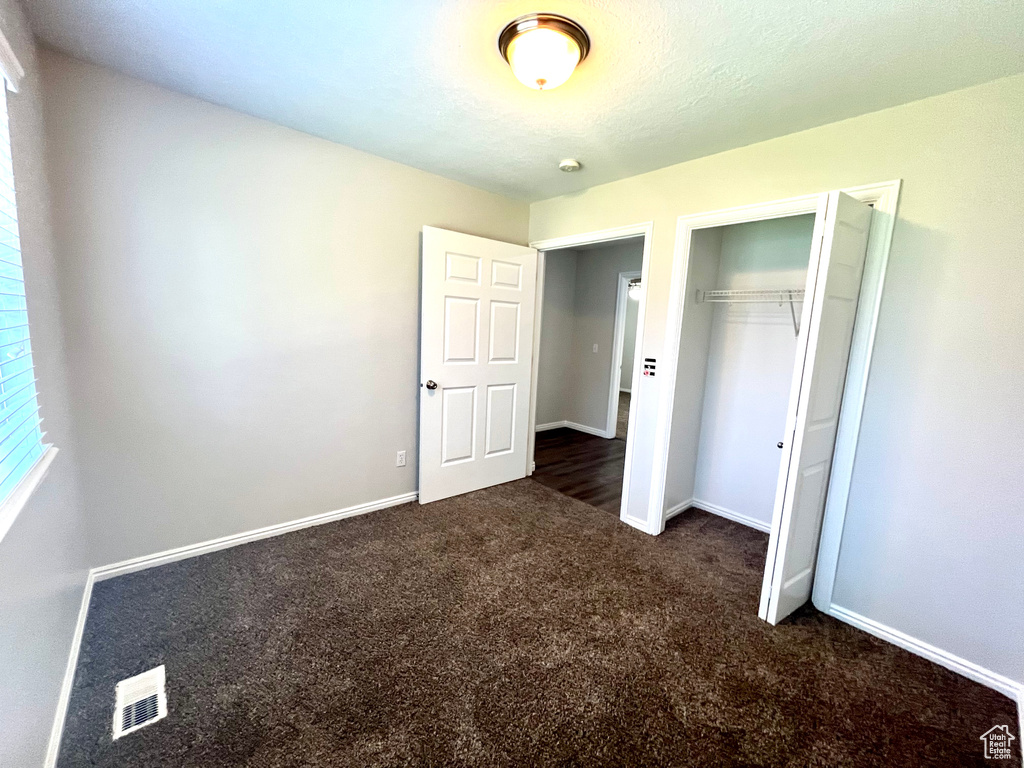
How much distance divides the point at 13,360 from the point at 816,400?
2.82 meters

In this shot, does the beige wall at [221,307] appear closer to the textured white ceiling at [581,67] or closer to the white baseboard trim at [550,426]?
the textured white ceiling at [581,67]

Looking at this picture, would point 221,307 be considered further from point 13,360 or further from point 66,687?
point 66,687

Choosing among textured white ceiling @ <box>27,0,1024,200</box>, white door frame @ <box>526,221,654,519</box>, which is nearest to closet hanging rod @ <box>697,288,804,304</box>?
white door frame @ <box>526,221,654,519</box>

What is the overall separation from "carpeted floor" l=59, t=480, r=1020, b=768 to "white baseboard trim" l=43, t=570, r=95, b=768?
0.03m

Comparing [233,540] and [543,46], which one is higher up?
[543,46]

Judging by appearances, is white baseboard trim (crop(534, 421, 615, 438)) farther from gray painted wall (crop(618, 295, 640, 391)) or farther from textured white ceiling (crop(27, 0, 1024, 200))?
textured white ceiling (crop(27, 0, 1024, 200))

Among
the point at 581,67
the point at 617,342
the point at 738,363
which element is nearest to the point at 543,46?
the point at 581,67

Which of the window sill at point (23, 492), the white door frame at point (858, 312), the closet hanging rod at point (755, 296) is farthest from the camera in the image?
the closet hanging rod at point (755, 296)

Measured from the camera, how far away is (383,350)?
9.41 feet

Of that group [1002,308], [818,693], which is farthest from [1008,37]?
[818,693]

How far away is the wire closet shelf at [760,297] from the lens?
2.67 meters

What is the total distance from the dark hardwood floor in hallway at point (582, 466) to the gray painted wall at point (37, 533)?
9.33 feet

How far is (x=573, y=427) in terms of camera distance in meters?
5.62

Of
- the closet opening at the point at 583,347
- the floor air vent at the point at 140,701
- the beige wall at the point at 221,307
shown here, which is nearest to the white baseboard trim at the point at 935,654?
the closet opening at the point at 583,347
